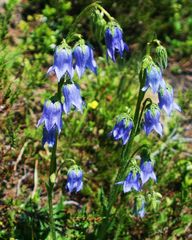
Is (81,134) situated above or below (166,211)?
above

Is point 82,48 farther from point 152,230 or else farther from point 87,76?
point 87,76

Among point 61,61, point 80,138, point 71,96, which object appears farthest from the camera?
point 80,138

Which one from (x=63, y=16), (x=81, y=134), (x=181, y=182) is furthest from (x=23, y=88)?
(x=181, y=182)

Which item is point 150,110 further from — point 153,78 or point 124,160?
point 124,160

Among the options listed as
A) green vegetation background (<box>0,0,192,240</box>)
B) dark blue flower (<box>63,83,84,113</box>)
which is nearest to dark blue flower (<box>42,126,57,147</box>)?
dark blue flower (<box>63,83,84,113</box>)

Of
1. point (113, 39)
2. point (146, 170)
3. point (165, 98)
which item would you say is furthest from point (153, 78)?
point (146, 170)

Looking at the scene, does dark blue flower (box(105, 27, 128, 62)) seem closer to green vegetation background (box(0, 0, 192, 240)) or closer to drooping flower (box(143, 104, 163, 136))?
drooping flower (box(143, 104, 163, 136))

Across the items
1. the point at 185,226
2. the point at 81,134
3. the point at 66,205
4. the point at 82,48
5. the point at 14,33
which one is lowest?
the point at 185,226

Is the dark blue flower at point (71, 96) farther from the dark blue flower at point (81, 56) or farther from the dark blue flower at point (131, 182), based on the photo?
the dark blue flower at point (131, 182)
